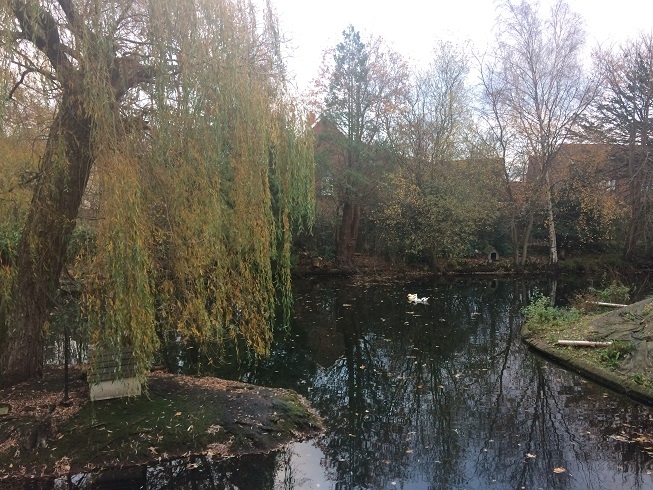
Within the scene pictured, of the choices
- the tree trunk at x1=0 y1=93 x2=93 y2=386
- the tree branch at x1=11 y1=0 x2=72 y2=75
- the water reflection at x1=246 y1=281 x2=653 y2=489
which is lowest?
the water reflection at x1=246 y1=281 x2=653 y2=489

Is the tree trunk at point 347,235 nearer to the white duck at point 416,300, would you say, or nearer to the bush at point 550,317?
the white duck at point 416,300

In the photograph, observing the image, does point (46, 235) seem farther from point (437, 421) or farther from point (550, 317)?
point (550, 317)

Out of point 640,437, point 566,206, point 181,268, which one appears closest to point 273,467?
point 181,268

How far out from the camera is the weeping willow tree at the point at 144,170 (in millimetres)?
4703

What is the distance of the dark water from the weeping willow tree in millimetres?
1618

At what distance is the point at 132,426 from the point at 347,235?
699 inches

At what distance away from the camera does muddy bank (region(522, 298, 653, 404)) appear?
7332 millimetres

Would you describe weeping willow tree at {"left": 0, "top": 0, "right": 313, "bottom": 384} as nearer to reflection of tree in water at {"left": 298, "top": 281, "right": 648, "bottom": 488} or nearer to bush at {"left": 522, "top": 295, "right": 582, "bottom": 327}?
reflection of tree in water at {"left": 298, "top": 281, "right": 648, "bottom": 488}

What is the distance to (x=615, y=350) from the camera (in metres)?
8.23

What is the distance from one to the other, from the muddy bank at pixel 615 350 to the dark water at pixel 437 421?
0.29 metres

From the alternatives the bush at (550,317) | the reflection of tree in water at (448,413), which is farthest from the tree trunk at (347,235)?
the bush at (550,317)

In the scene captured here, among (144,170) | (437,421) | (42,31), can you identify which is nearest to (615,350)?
(437,421)

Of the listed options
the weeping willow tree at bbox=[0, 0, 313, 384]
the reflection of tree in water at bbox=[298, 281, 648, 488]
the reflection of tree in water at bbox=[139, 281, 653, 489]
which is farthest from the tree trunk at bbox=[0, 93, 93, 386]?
the reflection of tree in water at bbox=[298, 281, 648, 488]

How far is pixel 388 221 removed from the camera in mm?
22016
